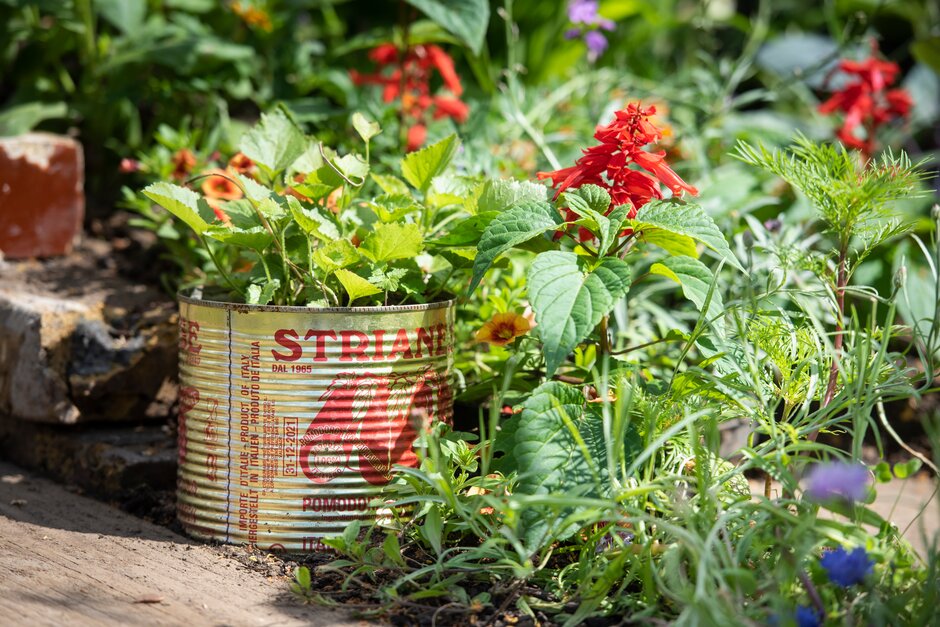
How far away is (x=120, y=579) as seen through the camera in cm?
159

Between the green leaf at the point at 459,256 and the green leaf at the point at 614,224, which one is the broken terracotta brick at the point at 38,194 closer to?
the green leaf at the point at 459,256

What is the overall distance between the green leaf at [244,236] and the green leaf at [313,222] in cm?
6

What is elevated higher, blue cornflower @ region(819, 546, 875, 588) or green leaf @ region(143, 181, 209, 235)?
green leaf @ region(143, 181, 209, 235)

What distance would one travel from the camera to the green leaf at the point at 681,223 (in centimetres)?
159

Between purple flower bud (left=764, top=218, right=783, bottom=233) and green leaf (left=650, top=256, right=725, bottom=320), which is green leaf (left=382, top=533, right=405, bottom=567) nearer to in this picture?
green leaf (left=650, top=256, right=725, bottom=320)

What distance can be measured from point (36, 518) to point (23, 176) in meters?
1.05

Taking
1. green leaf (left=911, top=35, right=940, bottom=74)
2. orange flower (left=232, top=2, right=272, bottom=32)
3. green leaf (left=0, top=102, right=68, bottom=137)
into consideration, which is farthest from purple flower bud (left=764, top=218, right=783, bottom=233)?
green leaf (left=0, top=102, right=68, bottom=137)

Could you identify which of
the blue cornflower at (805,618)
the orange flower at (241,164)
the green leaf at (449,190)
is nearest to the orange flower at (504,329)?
the green leaf at (449,190)

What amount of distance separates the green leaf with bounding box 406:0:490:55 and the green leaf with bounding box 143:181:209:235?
0.94m

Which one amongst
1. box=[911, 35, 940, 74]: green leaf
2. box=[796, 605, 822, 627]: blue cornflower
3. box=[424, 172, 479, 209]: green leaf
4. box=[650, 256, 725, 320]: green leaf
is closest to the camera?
box=[796, 605, 822, 627]: blue cornflower

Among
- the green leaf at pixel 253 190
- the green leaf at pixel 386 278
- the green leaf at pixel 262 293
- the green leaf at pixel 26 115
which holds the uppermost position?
the green leaf at pixel 26 115

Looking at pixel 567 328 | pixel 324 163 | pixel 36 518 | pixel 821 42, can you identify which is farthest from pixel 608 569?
pixel 821 42

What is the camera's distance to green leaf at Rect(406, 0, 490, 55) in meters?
2.46

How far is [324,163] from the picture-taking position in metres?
1.90
